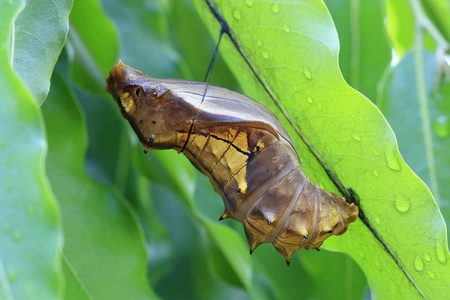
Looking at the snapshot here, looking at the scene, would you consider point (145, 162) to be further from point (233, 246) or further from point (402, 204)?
point (402, 204)

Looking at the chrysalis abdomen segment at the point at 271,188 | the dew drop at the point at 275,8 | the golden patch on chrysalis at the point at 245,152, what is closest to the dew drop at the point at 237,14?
the dew drop at the point at 275,8

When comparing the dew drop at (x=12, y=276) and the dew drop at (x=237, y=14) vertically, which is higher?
the dew drop at (x=237, y=14)

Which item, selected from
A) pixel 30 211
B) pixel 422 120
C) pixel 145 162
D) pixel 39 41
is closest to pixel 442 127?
pixel 422 120

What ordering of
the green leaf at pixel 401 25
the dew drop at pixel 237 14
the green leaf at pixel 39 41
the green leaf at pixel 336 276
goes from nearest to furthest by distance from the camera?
the green leaf at pixel 39 41
the dew drop at pixel 237 14
the green leaf at pixel 336 276
the green leaf at pixel 401 25

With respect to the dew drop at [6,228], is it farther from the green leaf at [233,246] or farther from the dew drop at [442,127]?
the dew drop at [442,127]

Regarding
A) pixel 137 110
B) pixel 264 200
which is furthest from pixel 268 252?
pixel 137 110

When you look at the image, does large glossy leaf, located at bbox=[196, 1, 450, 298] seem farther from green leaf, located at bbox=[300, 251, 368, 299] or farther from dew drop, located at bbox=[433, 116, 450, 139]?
dew drop, located at bbox=[433, 116, 450, 139]

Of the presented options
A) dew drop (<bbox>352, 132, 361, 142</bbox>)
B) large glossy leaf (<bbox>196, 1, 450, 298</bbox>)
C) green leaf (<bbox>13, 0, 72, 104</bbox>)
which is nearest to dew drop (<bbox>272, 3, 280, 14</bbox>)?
large glossy leaf (<bbox>196, 1, 450, 298</bbox>)
